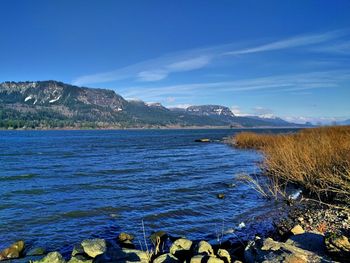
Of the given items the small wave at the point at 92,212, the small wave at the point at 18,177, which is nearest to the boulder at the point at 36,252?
the small wave at the point at 92,212

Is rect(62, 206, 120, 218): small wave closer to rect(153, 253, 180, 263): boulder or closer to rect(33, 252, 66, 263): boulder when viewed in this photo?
rect(33, 252, 66, 263): boulder

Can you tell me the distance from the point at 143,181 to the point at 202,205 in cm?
839

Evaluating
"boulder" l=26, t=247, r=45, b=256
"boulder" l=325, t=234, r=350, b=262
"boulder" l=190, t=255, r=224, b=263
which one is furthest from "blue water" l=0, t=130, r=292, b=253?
"boulder" l=325, t=234, r=350, b=262

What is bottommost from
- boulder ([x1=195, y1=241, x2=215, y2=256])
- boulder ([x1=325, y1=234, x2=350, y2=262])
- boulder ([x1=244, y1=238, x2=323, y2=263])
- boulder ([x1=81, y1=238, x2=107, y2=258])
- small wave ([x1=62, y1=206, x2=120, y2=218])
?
small wave ([x1=62, y1=206, x2=120, y2=218])

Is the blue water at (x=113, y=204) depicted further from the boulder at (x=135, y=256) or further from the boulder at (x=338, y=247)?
the boulder at (x=338, y=247)

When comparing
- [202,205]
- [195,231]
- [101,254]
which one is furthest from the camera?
[202,205]

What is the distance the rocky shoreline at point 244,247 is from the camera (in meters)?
7.71

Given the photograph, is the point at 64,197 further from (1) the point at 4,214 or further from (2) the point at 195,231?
(2) the point at 195,231

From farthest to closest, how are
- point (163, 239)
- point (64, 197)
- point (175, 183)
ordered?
point (175, 183) → point (64, 197) → point (163, 239)

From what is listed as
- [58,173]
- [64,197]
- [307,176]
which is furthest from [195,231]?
[58,173]

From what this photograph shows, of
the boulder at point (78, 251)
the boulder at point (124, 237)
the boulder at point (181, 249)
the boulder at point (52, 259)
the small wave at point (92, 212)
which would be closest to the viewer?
the boulder at point (52, 259)

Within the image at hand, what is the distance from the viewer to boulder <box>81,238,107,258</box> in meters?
9.97

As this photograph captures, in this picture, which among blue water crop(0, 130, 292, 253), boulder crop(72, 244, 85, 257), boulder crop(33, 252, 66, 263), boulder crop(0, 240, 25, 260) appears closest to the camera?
boulder crop(33, 252, 66, 263)

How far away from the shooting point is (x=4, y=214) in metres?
15.5
